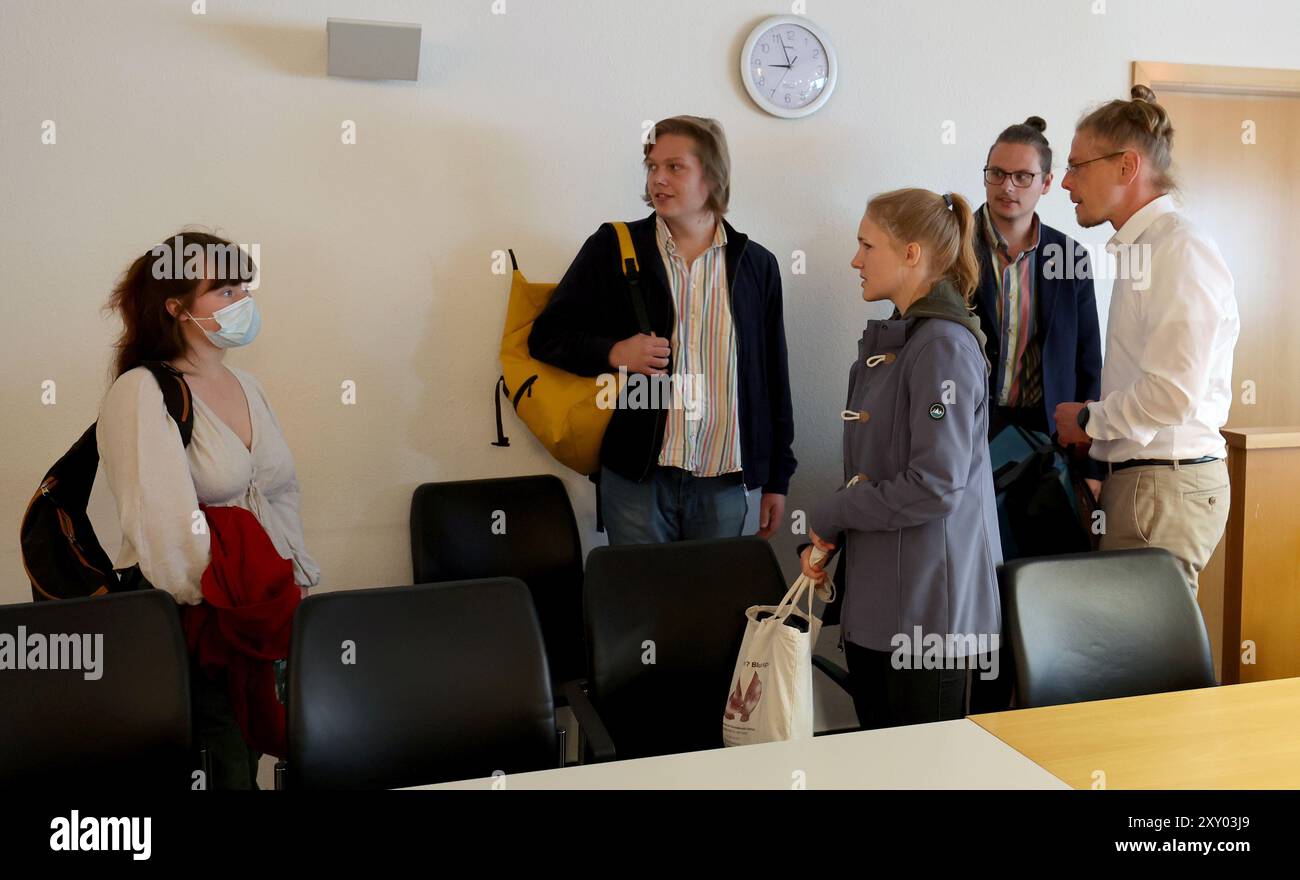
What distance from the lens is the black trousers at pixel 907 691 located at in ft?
7.13

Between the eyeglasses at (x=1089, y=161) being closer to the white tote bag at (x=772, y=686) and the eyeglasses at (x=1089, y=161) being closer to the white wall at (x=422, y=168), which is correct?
the white wall at (x=422, y=168)

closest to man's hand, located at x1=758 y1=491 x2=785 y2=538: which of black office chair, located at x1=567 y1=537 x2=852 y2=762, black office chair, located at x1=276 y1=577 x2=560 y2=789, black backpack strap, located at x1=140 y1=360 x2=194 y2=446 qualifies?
black office chair, located at x1=567 y1=537 x2=852 y2=762

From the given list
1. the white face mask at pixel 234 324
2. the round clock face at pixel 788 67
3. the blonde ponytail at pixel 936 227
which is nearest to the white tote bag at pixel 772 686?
the blonde ponytail at pixel 936 227

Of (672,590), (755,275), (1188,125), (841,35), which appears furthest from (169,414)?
(1188,125)

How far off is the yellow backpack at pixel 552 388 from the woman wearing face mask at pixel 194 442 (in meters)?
0.72

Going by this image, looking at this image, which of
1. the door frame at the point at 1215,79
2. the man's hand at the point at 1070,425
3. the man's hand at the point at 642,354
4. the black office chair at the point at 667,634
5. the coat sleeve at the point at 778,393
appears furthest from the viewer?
the door frame at the point at 1215,79

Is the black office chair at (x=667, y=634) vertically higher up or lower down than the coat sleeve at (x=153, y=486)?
lower down

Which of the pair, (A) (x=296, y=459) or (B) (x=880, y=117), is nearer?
(A) (x=296, y=459)

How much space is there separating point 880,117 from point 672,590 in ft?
6.24

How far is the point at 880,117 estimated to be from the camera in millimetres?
3432

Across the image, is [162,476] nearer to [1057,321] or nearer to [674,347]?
[674,347]
